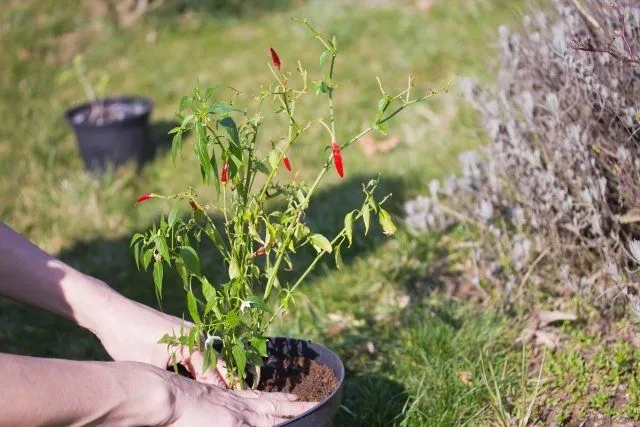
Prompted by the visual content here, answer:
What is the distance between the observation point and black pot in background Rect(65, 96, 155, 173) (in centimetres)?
456

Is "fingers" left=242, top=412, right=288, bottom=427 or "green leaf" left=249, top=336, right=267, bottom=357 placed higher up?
"green leaf" left=249, top=336, right=267, bottom=357

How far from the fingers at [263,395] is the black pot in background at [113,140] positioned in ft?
9.58

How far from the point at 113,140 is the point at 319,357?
9.25 ft

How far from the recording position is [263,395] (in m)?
1.87

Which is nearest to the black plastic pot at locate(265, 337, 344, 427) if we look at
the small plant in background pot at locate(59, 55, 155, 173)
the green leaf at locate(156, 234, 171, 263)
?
the green leaf at locate(156, 234, 171, 263)

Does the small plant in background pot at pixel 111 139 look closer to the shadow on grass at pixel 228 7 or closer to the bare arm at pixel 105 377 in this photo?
the shadow on grass at pixel 228 7

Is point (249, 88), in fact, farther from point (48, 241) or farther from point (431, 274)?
point (431, 274)

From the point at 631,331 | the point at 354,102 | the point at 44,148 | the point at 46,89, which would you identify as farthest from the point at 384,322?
the point at 46,89

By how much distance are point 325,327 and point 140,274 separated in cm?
100

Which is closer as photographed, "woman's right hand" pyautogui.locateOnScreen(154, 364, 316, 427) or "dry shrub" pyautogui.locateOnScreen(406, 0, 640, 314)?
"woman's right hand" pyautogui.locateOnScreen(154, 364, 316, 427)

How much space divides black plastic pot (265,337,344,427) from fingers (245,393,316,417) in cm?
4

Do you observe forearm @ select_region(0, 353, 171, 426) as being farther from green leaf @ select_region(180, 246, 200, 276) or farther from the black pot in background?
the black pot in background

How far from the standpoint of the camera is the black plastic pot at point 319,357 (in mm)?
1826

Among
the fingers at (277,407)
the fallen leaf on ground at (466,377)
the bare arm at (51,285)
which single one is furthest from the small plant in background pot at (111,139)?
the fingers at (277,407)
